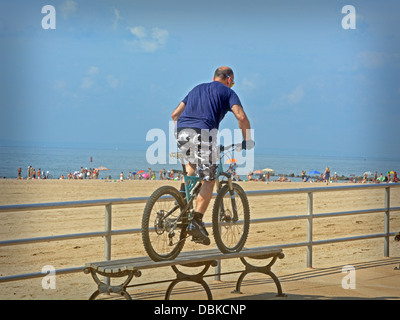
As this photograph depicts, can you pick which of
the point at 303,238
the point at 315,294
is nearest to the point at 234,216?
the point at 315,294

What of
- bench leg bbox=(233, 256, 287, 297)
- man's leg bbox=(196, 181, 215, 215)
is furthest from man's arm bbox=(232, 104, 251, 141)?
bench leg bbox=(233, 256, 287, 297)

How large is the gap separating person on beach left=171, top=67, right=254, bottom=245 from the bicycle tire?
0.17 metres

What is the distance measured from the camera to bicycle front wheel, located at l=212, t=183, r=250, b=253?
240 inches

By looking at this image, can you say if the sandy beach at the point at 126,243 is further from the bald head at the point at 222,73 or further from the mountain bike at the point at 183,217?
the bald head at the point at 222,73

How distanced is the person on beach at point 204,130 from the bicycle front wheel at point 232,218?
30cm

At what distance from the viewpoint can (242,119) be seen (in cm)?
575

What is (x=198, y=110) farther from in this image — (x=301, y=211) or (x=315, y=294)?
(x=301, y=211)

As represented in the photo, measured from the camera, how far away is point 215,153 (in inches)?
229

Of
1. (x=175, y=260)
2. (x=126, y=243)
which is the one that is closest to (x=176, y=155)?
(x=175, y=260)

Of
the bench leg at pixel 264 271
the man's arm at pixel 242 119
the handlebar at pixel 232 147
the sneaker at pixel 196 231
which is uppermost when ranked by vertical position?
the man's arm at pixel 242 119

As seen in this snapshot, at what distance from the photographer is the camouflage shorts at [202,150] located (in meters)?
5.76

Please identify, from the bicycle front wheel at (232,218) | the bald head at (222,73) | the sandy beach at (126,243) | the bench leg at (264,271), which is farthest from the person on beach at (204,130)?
the sandy beach at (126,243)
